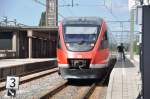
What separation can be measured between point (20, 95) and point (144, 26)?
9648 mm

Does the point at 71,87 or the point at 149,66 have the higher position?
the point at 149,66

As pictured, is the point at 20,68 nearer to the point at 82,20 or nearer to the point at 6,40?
the point at 82,20

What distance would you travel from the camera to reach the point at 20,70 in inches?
1097

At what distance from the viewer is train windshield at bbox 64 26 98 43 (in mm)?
18547

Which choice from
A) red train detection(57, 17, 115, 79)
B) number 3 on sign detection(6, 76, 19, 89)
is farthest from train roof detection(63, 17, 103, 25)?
number 3 on sign detection(6, 76, 19, 89)

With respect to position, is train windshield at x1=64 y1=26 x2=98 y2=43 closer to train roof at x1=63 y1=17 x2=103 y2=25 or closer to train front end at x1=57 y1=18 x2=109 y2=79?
train front end at x1=57 y1=18 x2=109 y2=79

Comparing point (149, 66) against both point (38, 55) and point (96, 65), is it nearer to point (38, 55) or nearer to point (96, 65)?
point (96, 65)

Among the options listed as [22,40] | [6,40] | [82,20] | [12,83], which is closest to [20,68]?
[82,20]

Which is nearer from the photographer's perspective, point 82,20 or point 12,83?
point 12,83

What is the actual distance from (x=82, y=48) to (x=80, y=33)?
969 mm

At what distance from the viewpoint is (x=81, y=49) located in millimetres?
18047

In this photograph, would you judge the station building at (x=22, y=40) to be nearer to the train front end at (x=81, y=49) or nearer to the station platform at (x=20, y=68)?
the station platform at (x=20, y=68)

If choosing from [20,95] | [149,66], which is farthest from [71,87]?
[149,66]

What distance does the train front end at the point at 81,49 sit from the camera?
17891 mm
